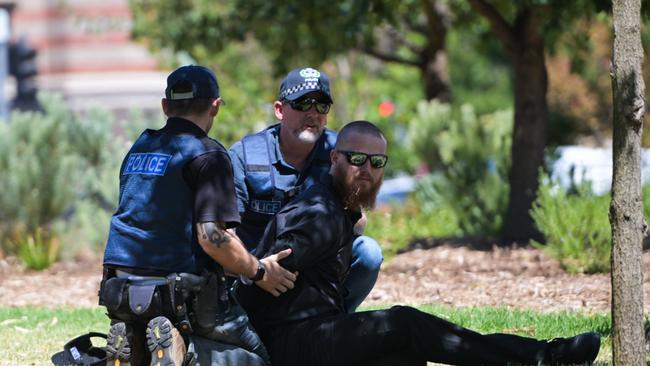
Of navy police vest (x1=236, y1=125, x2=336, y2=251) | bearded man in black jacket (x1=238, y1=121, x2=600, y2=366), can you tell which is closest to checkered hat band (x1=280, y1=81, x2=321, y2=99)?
navy police vest (x1=236, y1=125, x2=336, y2=251)

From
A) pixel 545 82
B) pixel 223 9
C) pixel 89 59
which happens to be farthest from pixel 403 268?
pixel 89 59

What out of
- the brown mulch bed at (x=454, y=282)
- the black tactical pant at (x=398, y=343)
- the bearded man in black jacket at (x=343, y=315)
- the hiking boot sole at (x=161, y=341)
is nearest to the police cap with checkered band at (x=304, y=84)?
the bearded man in black jacket at (x=343, y=315)

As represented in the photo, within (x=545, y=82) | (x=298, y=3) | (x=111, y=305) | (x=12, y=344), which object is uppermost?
(x=298, y=3)

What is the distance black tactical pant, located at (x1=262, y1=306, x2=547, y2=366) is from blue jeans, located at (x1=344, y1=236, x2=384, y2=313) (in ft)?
2.99

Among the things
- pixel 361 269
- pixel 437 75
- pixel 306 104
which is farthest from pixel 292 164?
pixel 437 75

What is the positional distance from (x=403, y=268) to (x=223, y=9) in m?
9.08

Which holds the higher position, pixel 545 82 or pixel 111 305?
pixel 545 82

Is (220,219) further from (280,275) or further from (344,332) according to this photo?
(344,332)

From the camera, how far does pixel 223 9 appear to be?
17734mm

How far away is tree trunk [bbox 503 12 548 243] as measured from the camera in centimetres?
1059

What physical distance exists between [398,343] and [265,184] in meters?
1.29

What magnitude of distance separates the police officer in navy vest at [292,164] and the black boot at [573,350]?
1192mm

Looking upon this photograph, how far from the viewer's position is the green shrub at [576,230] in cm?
877

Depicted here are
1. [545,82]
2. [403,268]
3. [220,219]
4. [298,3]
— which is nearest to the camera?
[220,219]
